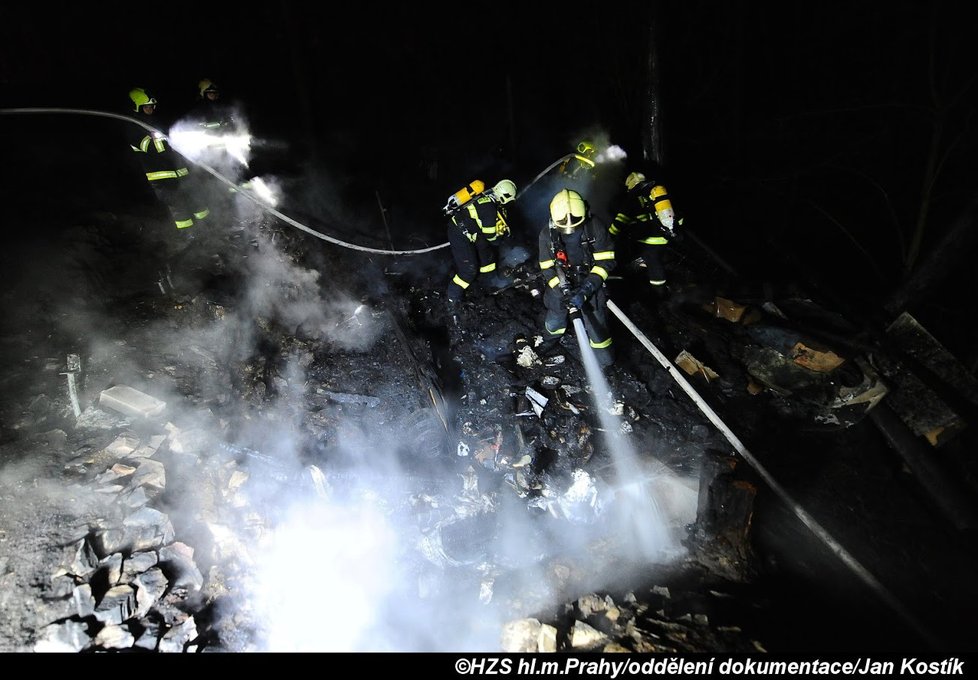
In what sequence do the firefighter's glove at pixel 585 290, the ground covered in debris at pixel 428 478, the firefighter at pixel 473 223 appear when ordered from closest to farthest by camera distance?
1. the ground covered in debris at pixel 428 478
2. the firefighter's glove at pixel 585 290
3. the firefighter at pixel 473 223

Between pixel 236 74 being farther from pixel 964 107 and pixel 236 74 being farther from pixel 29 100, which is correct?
pixel 964 107

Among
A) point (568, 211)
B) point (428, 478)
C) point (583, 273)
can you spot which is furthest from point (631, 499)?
point (568, 211)

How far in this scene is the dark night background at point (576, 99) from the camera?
26.3 feet

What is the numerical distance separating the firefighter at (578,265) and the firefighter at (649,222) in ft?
3.55

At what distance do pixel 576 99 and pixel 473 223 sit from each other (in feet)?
26.9

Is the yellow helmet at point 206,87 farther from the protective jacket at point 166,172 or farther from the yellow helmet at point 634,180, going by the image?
the yellow helmet at point 634,180

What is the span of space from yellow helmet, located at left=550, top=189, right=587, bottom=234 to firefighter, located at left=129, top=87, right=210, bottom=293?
17.7ft

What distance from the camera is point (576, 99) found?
12047mm

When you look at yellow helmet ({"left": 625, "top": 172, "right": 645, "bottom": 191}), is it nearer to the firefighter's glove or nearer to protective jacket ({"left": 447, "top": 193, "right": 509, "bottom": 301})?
protective jacket ({"left": 447, "top": 193, "right": 509, "bottom": 301})

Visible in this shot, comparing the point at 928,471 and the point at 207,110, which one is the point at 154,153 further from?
the point at 928,471

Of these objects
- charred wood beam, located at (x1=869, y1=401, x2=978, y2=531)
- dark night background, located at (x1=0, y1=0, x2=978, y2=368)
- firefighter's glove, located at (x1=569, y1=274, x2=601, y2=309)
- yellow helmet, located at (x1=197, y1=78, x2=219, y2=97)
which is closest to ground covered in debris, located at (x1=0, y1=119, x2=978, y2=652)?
charred wood beam, located at (x1=869, y1=401, x2=978, y2=531)

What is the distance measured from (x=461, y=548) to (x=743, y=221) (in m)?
9.18

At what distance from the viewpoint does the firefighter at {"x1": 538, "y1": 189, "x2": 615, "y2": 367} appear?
488 cm

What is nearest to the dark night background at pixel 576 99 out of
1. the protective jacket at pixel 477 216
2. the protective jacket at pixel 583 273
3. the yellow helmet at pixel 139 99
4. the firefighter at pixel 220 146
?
the firefighter at pixel 220 146
